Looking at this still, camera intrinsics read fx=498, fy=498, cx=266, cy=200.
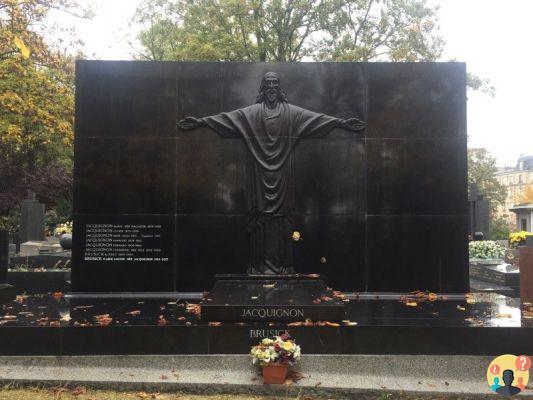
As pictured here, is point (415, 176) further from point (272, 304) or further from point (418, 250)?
point (272, 304)

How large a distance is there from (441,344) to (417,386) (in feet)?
2.66

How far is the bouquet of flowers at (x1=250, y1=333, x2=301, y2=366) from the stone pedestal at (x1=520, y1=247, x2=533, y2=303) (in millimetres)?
5164

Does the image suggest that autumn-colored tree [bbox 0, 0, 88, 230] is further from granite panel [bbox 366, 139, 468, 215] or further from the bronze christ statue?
granite panel [bbox 366, 139, 468, 215]

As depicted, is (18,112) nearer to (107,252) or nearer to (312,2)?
(107,252)

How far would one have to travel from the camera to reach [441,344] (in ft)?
22.7

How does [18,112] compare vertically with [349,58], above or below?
below

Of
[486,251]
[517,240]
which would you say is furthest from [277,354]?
[517,240]

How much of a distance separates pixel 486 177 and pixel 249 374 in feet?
179

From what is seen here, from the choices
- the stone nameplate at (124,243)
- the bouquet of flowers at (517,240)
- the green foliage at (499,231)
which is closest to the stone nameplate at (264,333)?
the stone nameplate at (124,243)

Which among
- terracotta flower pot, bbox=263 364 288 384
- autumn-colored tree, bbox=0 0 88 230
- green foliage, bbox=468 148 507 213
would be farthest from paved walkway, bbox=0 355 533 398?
green foliage, bbox=468 148 507 213

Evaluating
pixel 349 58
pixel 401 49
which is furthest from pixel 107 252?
pixel 401 49

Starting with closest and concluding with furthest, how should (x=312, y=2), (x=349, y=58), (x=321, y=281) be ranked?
(x=321, y=281) < (x=349, y=58) < (x=312, y=2)

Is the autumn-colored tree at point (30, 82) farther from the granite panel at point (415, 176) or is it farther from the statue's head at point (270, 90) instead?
the granite panel at point (415, 176)

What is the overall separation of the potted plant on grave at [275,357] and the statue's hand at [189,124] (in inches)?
206
